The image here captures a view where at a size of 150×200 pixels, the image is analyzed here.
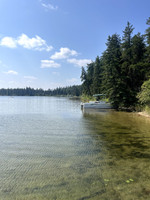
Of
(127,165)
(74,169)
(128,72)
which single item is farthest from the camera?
(128,72)

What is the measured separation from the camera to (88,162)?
21.3 feet

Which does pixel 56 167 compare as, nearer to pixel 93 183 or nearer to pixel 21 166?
pixel 21 166

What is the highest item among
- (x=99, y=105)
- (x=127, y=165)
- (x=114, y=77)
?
(x=114, y=77)

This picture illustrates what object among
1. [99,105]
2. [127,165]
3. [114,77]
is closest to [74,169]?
[127,165]

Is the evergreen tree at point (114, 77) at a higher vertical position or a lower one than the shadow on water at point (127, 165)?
higher

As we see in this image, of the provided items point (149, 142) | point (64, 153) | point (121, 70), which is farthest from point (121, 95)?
point (64, 153)

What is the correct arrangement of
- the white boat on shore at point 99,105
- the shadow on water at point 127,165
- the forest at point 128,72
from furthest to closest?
the white boat on shore at point 99,105
the forest at point 128,72
the shadow on water at point 127,165

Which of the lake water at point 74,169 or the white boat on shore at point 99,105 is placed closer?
the lake water at point 74,169

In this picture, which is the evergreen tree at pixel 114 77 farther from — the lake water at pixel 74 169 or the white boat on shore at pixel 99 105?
the lake water at pixel 74 169

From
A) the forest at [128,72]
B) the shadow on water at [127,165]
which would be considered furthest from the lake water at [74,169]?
the forest at [128,72]

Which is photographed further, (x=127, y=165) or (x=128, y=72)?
(x=128, y=72)

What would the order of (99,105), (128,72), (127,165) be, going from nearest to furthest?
(127,165) → (128,72) → (99,105)

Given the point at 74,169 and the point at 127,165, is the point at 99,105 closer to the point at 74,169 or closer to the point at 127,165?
the point at 127,165

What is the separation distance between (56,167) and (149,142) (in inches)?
236
